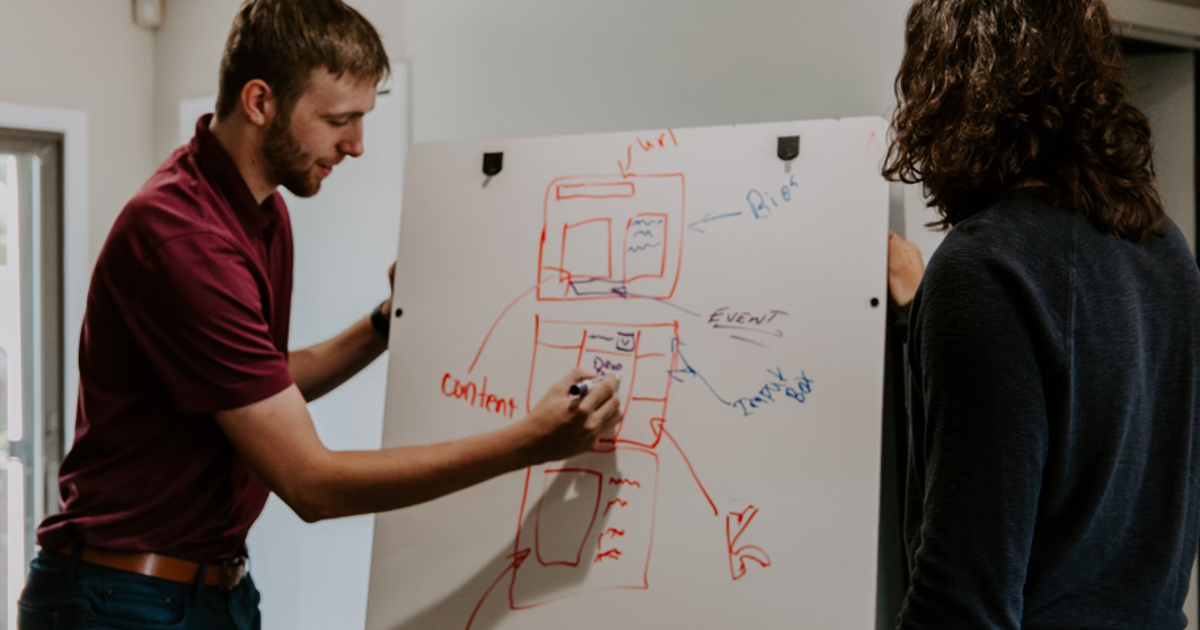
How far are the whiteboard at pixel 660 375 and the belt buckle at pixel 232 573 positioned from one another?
0.20 m

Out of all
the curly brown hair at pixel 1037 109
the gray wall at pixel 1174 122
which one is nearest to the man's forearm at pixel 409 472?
the curly brown hair at pixel 1037 109

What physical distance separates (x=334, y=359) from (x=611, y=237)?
527 millimetres

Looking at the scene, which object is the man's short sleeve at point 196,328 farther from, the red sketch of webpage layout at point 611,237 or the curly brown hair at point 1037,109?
the curly brown hair at point 1037,109

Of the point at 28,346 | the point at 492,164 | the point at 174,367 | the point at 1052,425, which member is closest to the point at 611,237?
the point at 492,164

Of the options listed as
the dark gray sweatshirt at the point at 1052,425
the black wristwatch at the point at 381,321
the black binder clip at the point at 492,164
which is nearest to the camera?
the dark gray sweatshirt at the point at 1052,425

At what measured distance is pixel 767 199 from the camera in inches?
52.7

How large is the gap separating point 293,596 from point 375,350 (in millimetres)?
984

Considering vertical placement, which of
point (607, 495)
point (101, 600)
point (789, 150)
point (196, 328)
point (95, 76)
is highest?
point (95, 76)

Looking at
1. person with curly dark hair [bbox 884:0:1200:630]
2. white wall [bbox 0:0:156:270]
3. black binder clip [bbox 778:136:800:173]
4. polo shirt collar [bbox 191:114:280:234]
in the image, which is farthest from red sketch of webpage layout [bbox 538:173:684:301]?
white wall [bbox 0:0:156:270]

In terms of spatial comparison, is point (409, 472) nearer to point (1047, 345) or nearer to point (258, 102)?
point (258, 102)

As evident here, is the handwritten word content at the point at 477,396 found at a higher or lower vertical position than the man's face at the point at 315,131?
lower

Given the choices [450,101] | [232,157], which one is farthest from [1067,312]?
[450,101]

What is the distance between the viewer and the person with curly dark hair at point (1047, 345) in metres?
0.75

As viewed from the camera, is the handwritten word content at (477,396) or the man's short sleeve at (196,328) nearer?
the man's short sleeve at (196,328)
